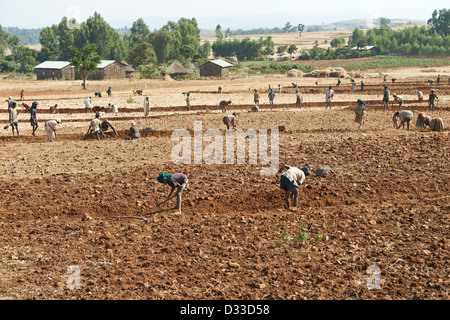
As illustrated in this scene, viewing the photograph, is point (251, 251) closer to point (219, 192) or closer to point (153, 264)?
point (153, 264)

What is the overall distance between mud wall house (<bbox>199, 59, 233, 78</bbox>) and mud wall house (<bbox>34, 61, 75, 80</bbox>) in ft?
61.1

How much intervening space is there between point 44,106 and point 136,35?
4319 inches

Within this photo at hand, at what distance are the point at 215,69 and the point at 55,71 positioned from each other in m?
22.4

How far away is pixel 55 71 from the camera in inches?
2707

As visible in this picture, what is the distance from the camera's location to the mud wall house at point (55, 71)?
68625 millimetres

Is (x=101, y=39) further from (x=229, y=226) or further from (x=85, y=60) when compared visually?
(x=229, y=226)

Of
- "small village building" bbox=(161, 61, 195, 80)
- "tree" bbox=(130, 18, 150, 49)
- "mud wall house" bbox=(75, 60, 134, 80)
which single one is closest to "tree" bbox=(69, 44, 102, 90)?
"small village building" bbox=(161, 61, 195, 80)

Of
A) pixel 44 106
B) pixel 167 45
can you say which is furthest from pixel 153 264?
pixel 167 45

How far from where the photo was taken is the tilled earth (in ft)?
26.8

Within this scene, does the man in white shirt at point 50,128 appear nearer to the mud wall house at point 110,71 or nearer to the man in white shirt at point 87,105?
the man in white shirt at point 87,105

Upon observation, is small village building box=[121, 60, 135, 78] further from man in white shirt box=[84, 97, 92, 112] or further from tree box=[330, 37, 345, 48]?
tree box=[330, 37, 345, 48]

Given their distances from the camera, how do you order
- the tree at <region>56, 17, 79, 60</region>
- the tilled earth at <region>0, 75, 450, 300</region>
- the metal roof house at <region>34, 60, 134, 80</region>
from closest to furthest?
the tilled earth at <region>0, 75, 450, 300</region> → the metal roof house at <region>34, 60, 134, 80</region> → the tree at <region>56, 17, 79, 60</region>

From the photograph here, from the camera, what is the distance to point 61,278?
841 centimetres

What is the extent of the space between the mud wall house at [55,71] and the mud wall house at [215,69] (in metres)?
18.6
